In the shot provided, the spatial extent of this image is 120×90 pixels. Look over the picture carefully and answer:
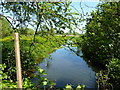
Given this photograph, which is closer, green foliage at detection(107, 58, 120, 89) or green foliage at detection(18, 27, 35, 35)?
green foliage at detection(18, 27, 35, 35)

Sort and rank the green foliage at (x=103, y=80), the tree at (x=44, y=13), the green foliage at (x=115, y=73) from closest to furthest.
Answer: the tree at (x=44, y=13), the green foliage at (x=103, y=80), the green foliage at (x=115, y=73)

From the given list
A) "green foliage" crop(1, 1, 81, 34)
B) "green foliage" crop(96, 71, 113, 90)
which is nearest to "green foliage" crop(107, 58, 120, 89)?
"green foliage" crop(96, 71, 113, 90)

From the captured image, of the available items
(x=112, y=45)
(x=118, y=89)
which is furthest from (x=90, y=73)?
(x=118, y=89)

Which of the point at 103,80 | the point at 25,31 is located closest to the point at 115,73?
the point at 103,80

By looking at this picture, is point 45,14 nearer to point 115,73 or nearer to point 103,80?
point 103,80

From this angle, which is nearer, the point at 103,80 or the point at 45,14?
the point at 45,14

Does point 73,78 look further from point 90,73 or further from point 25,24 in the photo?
point 25,24

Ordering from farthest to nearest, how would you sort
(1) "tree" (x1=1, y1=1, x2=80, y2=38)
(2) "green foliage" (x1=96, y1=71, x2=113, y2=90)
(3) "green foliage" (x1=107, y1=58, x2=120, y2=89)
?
(3) "green foliage" (x1=107, y1=58, x2=120, y2=89) → (2) "green foliage" (x1=96, y1=71, x2=113, y2=90) → (1) "tree" (x1=1, y1=1, x2=80, y2=38)

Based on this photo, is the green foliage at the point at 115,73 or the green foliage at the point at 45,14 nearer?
the green foliage at the point at 45,14

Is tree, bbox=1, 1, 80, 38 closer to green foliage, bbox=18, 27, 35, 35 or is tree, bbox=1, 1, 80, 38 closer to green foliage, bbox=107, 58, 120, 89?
green foliage, bbox=18, 27, 35, 35

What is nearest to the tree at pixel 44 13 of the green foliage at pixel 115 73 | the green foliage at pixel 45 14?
the green foliage at pixel 45 14

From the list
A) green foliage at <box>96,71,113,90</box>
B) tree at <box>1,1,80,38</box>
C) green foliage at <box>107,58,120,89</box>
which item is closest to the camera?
tree at <box>1,1,80,38</box>

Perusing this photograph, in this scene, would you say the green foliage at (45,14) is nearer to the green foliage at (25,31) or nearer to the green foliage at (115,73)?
the green foliage at (25,31)

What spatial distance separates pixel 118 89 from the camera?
20.8 ft
